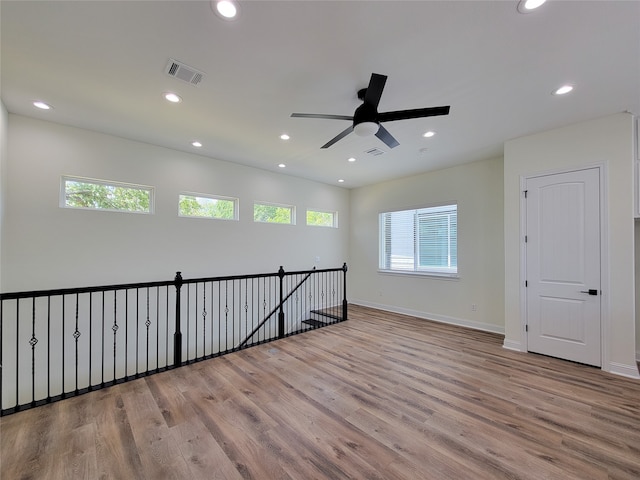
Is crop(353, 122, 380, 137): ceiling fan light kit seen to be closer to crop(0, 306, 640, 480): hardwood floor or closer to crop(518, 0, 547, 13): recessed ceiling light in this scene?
crop(518, 0, 547, 13): recessed ceiling light

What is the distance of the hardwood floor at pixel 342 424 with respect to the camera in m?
1.74

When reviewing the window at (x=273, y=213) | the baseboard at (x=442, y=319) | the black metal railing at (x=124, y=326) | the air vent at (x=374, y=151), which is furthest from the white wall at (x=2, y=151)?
the baseboard at (x=442, y=319)

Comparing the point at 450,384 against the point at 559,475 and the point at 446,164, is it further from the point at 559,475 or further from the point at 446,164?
the point at 446,164

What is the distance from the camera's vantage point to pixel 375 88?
2176 millimetres

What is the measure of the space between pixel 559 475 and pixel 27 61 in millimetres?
5333

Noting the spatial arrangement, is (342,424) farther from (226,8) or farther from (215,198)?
(215,198)

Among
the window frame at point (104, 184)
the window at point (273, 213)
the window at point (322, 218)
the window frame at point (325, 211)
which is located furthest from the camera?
the window at point (322, 218)

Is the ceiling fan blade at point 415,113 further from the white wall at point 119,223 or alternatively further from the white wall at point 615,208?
the white wall at point 119,223

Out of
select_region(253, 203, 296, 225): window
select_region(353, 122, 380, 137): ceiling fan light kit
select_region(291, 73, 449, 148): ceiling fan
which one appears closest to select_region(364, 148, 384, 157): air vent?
select_region(291, 73, 449, 148): ceiling fan

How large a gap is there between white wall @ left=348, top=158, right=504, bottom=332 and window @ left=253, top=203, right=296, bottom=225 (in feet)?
7.12

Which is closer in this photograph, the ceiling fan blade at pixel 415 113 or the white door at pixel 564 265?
the ceiling fan blade at pixel 415 113

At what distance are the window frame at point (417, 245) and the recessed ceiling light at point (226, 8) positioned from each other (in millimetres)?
4834

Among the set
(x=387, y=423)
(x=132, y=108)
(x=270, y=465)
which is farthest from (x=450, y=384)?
(x=132, y=108)

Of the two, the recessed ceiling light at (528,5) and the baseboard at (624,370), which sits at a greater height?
the recessed ceiling light at (528,5)
